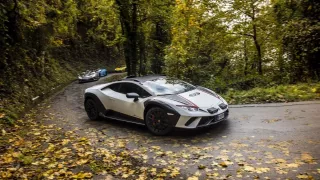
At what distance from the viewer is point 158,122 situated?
23.5ft

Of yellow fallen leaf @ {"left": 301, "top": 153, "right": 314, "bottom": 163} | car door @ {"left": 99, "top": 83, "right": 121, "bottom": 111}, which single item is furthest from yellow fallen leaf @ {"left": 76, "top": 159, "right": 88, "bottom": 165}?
yellow fallen leaf @ {"left": 301, "top": 153, "right": 314, "bottom": 163}

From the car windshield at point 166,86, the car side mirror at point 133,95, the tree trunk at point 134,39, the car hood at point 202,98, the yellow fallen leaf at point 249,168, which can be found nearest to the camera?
the yellow fallen leaf at point 249,168

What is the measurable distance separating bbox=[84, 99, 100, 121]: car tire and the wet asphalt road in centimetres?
44

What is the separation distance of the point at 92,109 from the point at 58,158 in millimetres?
3594

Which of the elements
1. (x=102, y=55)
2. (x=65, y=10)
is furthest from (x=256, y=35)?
(x=102, y=55)

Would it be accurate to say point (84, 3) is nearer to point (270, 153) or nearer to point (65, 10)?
point (65, 10)

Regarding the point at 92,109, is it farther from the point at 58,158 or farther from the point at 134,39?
the point at 134,39

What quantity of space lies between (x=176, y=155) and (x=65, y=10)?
2472 cm

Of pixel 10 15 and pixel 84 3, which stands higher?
pixel 84 3

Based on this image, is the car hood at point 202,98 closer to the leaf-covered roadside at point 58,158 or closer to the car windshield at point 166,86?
the car windshield at point 166,86

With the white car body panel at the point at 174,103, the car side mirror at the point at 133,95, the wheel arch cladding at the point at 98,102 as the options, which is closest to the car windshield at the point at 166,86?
the white car body panel at the point at 174,103

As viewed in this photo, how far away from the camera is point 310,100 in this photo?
8.39 meters

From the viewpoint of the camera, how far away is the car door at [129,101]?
25.1 ft

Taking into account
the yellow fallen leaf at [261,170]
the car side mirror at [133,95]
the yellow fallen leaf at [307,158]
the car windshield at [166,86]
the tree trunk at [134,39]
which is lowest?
the yellow fallen leaf at [261,170]
